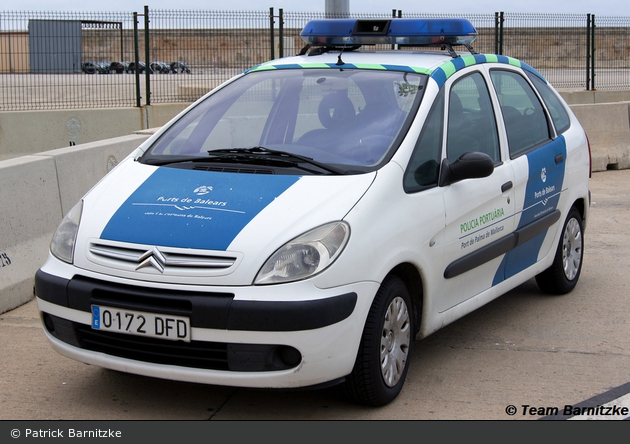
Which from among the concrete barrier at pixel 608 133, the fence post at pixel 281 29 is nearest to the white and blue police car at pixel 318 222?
the concrete barrier at pixel 608 133

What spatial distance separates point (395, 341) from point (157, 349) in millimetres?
1146

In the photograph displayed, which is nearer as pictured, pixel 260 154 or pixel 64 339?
pixel 64 339

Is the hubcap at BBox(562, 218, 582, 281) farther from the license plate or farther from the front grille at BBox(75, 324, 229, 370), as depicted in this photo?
the license plate

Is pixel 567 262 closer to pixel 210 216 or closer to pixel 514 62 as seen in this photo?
pixel 514 62

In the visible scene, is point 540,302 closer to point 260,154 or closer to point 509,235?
point 509,235

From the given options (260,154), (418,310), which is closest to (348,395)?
(418,310)

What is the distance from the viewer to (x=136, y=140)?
7793 millimetres

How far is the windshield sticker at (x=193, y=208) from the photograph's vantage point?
3.74 m

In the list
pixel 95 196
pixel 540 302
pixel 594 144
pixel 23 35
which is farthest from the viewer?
pixel 23 35

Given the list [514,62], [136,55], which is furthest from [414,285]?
[136,55]

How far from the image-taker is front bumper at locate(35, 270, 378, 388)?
3.56 meters

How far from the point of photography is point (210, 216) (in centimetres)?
384

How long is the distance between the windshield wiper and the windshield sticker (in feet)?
0.62

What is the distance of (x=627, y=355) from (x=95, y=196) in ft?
10.1
